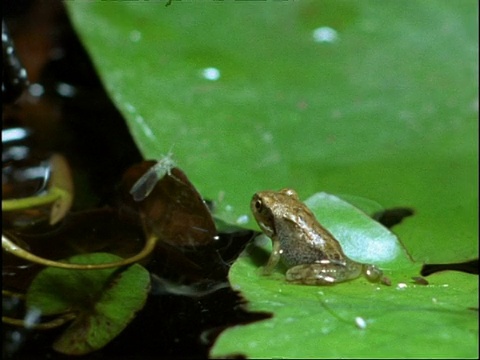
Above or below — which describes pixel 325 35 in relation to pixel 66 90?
above

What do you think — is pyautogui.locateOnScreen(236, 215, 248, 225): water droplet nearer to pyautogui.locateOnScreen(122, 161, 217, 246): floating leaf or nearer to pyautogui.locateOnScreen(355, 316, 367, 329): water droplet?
pyautogui.locateOnScreen(122, 161, 217, 246): floating leaf

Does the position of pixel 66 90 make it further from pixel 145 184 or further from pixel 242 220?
pixel 242 220

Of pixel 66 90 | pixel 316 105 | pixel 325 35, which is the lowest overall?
pixel 66 90

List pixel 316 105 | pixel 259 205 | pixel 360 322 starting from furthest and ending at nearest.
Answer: pixel 316 105 < pixel 259 205 < pixel 360 322

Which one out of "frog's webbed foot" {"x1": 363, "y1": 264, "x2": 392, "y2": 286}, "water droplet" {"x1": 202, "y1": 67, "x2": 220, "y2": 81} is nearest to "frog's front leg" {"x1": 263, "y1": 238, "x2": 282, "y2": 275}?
"frog's webbed foot" {"x1": 363, "y1": 264, "x2": 392, "y2": 286}

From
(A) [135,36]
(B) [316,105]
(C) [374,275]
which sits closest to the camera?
(C) [374,275]

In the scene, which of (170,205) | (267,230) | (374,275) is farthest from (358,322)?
(170,205)
